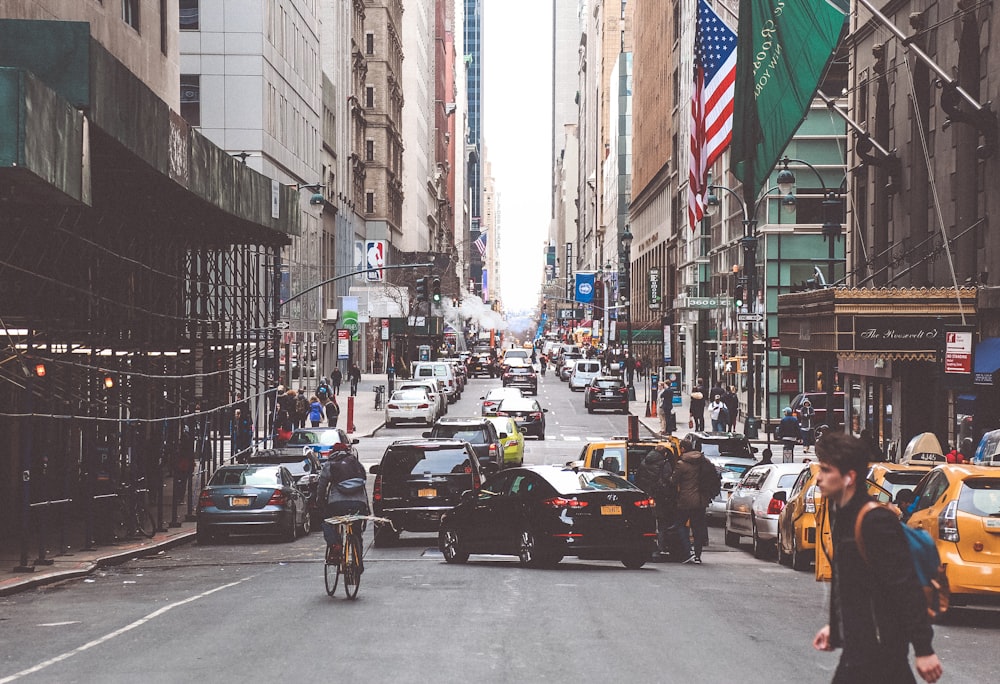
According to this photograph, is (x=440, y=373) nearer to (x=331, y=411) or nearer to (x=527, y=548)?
(x=331, y=411)

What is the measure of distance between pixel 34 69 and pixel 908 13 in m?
24.3

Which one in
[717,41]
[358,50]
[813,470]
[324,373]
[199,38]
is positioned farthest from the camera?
[358,50]

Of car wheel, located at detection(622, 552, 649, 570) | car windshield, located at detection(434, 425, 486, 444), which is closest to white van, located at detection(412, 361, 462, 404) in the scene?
car windshield, located at detection(434, 425, 486, 444)

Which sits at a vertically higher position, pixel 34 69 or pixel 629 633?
pixel 34 69

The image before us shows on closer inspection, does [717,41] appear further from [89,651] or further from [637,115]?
[637,115]

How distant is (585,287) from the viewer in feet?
416

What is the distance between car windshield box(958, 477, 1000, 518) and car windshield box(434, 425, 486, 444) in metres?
19.4

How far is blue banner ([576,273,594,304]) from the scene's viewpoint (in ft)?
414

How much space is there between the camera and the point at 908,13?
Result: 122 feet

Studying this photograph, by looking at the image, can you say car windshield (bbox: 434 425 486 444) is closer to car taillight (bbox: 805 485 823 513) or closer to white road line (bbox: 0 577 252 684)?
car taillight (bbox: 805 485 823 513)

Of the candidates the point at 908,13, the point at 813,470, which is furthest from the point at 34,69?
the point at 908,13

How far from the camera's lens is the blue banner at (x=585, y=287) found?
126 m

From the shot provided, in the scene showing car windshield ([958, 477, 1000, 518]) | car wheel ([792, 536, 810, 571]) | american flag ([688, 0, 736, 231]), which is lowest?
car wheel ([792, 536, 810, 571])

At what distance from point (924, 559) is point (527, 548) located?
1266cm
